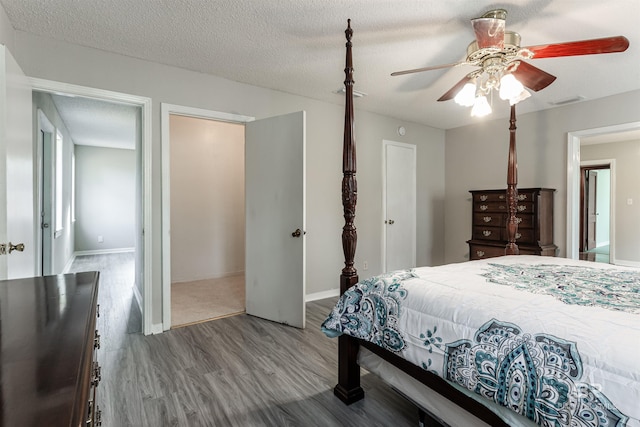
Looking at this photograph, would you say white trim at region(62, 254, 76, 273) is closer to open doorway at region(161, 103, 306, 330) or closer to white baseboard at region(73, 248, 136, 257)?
white baseboard at region(73, 248, 136, 257)

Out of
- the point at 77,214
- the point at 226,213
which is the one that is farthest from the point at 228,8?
the point at 77,214

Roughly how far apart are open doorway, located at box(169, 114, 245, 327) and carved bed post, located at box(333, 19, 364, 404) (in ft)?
8.61

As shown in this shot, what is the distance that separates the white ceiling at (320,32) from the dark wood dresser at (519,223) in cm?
133

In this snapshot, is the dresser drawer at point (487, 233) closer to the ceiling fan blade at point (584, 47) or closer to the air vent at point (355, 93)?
the air vent at point (355, 93)

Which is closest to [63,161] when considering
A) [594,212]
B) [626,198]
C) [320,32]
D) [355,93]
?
[355,93]

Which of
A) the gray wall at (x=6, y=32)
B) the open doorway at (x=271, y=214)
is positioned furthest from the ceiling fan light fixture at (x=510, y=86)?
the gray wall at (x=6, y=32)

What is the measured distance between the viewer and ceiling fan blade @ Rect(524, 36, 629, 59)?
168 cm

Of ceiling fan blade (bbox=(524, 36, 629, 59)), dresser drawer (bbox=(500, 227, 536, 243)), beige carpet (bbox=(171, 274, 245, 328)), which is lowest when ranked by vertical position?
beige carpet (bbox=(171, 274, 245, 328))

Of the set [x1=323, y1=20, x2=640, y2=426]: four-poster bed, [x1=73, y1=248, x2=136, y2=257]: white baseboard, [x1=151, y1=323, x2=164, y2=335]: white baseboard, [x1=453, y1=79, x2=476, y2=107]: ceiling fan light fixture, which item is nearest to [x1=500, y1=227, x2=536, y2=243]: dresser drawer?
[x1=323, y1=20, x2=640, y2=426]: four-poster bed

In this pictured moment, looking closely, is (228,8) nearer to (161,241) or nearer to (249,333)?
(161,241)

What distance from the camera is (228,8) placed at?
206 cm

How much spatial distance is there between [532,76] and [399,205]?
265cm

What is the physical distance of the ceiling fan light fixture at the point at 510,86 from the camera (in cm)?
199

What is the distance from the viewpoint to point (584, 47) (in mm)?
1779
